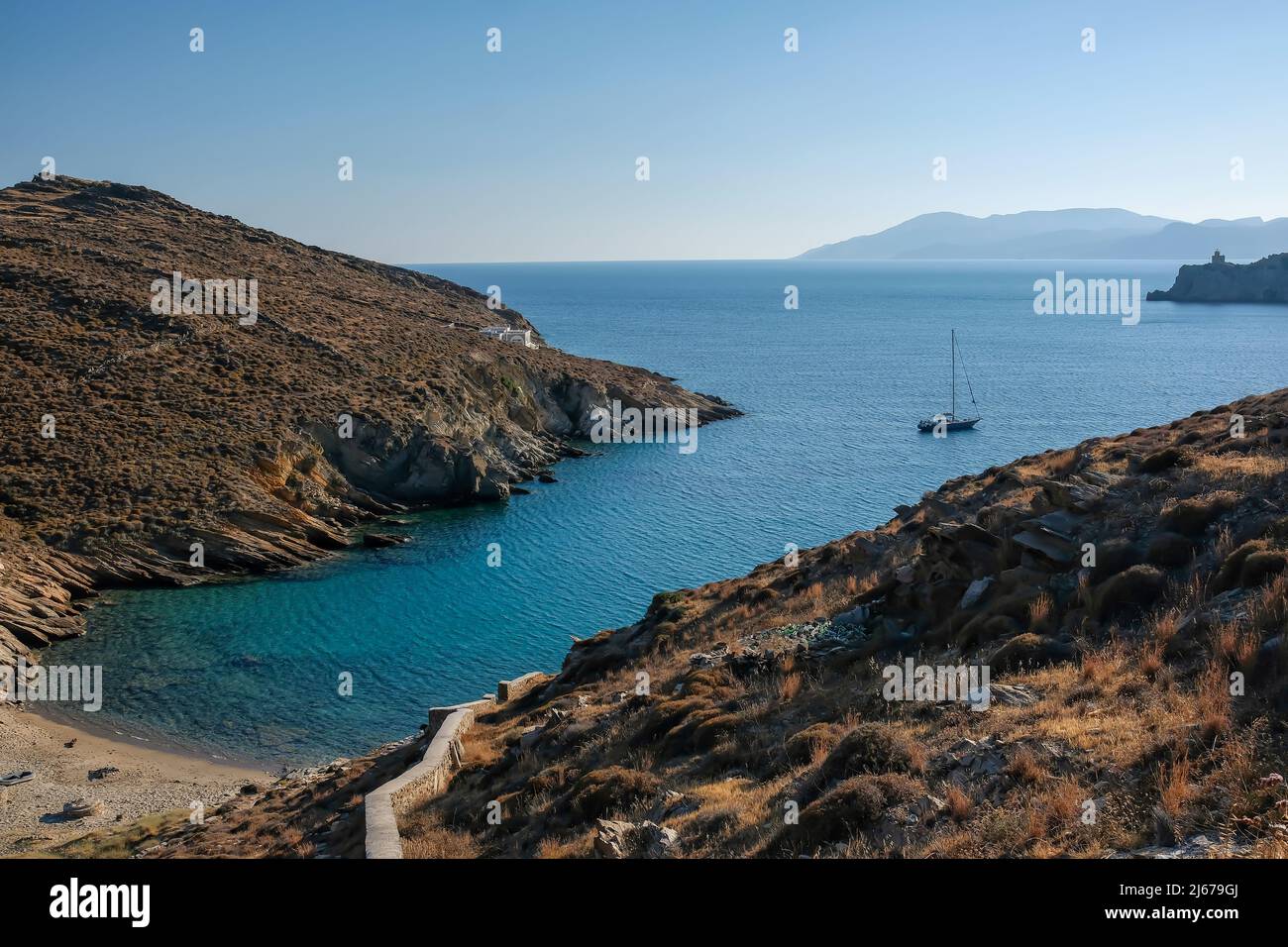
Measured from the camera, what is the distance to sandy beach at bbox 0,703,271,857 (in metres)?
25.0

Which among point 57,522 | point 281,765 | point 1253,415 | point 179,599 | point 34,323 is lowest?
point 281,765

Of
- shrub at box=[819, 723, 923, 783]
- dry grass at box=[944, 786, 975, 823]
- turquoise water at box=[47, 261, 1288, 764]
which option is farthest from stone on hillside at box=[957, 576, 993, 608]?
turquoise water at box=[47, 261, 1288, 764]

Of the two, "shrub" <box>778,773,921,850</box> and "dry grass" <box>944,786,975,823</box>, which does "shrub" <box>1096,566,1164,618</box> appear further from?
"dry grass" <box>944,786,975,823</box>

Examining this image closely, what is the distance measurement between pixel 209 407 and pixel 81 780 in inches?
1252

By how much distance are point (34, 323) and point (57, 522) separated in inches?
829

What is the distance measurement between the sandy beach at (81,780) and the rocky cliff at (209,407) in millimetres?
6463

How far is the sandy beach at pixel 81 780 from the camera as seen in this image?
81.9ft

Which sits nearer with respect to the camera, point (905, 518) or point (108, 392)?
point (905, 518)

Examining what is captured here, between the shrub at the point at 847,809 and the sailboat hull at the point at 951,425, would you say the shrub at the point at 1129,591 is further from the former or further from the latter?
the sailboat hull at the point at 951,425

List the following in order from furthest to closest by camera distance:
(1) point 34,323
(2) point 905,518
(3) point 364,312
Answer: (3) point 364,312, (1) point 34,323, (2) point 905,518
